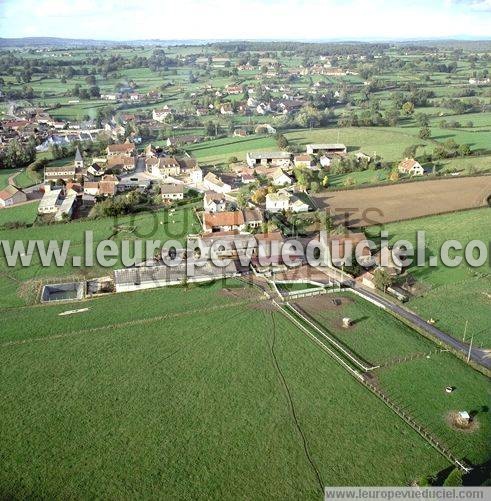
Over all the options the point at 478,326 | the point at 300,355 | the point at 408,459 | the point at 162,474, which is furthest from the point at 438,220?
the point at 162,474

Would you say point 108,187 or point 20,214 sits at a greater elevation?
point 108,187

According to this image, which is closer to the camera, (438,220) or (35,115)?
(438,220)

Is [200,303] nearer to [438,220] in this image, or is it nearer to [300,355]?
[300,355]

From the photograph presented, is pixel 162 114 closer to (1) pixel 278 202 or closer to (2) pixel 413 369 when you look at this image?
Result: (1) pixel 278 202

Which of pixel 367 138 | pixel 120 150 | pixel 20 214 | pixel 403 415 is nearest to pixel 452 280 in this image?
pixel 403 415

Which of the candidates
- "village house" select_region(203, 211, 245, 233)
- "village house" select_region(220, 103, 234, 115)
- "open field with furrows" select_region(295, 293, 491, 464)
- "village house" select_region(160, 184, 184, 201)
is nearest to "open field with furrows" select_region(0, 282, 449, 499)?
"open field with furrows" select_region(295, 293, 491, 464)

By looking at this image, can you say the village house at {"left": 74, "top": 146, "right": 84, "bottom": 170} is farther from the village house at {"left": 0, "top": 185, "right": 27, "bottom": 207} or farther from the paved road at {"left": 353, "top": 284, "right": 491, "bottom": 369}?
the paved road at {"left": 353, "top": 284, "right": 491, "bottom": 369}
